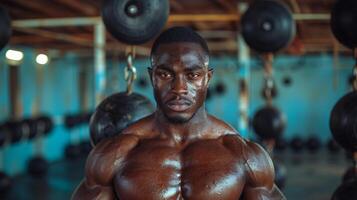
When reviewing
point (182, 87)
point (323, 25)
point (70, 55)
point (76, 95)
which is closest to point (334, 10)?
point (182, 87)

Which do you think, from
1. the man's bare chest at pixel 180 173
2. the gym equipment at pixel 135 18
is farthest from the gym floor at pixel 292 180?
the man's bare chest at pixel 180 173

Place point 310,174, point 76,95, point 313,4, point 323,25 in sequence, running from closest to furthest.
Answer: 1. point 313,4
2. point 323,25
3. point 310,174
4. point 76,95

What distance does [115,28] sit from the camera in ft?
6.81

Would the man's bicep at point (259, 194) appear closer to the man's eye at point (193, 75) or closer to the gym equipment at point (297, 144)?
the man's eye at point (193, 75)

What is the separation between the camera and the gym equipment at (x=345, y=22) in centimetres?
212

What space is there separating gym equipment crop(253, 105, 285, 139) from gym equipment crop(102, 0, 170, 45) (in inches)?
80.9

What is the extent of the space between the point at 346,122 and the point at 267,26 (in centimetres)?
87

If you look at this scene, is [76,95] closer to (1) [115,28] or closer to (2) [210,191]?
(1) [115,28]

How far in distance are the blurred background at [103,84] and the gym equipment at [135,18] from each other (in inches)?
17.2

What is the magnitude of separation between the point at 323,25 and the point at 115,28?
4.56 meters

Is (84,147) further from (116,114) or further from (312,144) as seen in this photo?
(116,114)

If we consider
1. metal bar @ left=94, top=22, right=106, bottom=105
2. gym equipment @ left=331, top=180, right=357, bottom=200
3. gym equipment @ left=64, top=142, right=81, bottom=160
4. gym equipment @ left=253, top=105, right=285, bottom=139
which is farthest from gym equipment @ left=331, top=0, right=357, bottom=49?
gym equipment @ left=64, top=142, right=81, bottom=160

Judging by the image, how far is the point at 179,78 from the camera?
138cm

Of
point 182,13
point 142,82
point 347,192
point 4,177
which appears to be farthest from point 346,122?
point 142,82
